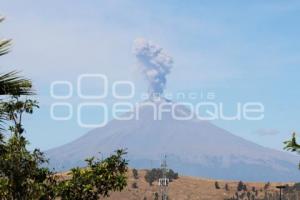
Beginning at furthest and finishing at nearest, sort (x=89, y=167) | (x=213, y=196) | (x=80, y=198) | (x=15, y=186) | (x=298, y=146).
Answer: (x=213, y=196) → (x=89, y=167) → (x=80, y=198) → (x=15, y=186) → (x=298, y=146)

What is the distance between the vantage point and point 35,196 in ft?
64.1

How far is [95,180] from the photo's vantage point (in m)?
21.3

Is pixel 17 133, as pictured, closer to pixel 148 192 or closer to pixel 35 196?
pixel 35 196

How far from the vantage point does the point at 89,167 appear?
22172 millimetres

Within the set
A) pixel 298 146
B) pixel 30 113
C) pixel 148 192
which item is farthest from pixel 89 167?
pixel 148 192

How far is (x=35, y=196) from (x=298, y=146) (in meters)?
9.00

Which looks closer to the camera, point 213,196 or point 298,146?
point 298,146

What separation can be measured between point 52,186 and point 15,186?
2.14 meters

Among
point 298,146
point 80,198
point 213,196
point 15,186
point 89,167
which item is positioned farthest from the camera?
point 213,196

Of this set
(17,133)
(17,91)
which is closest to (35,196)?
(17,133)

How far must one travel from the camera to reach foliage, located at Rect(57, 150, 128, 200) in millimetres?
20812

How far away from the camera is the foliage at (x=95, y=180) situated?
2081 centimetres

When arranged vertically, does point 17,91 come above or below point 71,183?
above

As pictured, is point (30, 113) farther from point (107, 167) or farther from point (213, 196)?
point (213, 196)
